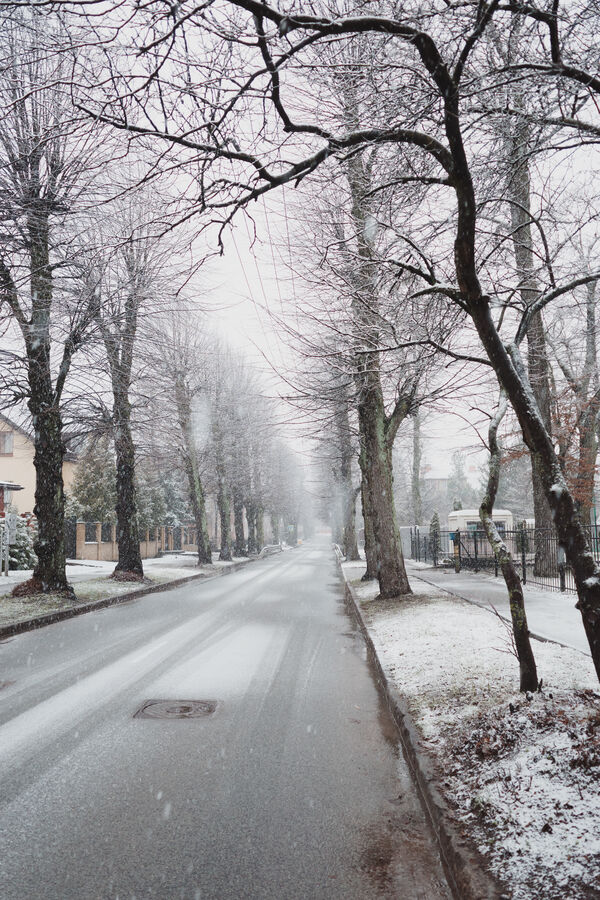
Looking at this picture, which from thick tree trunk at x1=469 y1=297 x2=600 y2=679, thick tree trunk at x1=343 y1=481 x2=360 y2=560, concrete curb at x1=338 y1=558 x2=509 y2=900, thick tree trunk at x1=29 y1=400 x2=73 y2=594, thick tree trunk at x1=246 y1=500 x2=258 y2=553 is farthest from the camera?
thick tree trunk at x1=246 y1=500 x2=258 y2=553

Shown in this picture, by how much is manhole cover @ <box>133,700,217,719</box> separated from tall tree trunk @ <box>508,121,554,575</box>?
12.1 ft

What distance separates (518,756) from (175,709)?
131 inches

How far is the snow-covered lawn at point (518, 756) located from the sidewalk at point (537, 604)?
1.28m

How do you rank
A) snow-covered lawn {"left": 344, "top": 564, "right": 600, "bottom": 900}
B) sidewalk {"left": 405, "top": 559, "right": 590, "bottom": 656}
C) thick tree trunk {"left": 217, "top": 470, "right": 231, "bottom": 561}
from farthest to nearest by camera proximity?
thick tree trunk {"left": 217, "top": 470, "right": 231, "bottom": 561}, sidewalk {"left": 405, "top": 559, "right": 590, "bottom": 656}, snow-covered lawn {"left": 344, "top": 564, "right": 600, "bottom": 900}

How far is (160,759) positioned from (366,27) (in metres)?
5.12

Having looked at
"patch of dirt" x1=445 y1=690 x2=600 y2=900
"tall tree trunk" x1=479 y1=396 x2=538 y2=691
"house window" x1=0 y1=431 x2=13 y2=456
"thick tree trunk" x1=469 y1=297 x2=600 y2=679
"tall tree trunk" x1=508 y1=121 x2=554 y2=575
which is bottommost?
"patch of dirt" x1=445 y1=690 x2=600 y2=900

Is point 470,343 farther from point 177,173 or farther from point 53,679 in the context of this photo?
point 53,679

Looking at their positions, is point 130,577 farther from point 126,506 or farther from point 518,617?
point 518,617

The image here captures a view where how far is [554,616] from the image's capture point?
10.6 m

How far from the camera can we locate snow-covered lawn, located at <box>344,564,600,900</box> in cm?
271

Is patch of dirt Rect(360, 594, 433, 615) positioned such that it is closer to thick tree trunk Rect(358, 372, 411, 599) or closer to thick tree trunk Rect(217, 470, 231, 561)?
thick tree trunk Rect(358, 372, 411, 599)

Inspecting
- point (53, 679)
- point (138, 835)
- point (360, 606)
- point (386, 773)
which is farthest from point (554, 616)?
point (138, 835)

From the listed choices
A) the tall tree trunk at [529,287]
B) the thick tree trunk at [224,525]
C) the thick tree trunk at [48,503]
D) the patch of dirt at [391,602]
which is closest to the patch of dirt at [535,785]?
the tall tree trunk at [529,287]

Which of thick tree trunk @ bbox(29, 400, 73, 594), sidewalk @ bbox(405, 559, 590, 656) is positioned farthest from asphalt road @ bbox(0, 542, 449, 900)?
thick tree trunk @ bbox(29, 400, 73, 594)
